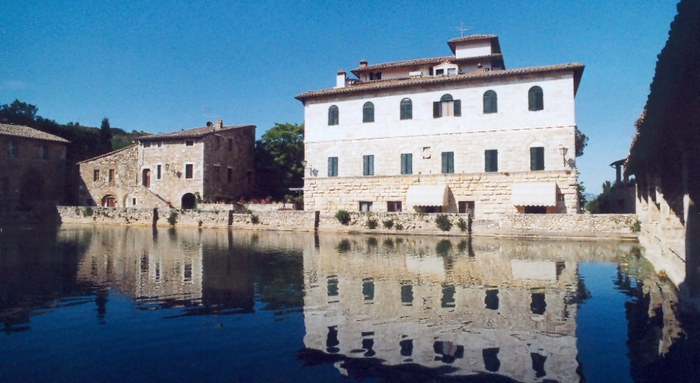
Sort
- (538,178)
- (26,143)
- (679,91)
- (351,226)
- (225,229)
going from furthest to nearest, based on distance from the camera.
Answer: (26,143), (225,229), (351,226), (538,178), (679,91)

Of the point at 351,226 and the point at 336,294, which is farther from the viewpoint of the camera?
the point at 351,226

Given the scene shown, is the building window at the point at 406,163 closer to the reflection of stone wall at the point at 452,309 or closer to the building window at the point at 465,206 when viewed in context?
the building window at the point at 465,206

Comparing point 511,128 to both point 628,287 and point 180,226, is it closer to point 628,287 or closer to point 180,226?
point 628,287

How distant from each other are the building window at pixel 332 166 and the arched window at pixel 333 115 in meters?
2.72

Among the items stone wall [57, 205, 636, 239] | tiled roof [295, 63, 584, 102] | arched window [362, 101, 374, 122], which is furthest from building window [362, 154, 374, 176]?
tiled roof [295, 63, 584, 102]

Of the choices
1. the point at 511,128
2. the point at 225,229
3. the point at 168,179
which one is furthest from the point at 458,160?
the point at 168,179

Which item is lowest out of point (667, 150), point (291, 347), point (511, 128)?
point (291, 347)

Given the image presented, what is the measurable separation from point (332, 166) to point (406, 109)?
6860 millimetres

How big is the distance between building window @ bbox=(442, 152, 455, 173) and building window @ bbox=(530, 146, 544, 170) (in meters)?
4.88

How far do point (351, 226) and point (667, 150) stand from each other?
19461 millimetres

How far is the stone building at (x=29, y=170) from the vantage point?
4012cm

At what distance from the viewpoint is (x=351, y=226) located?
92.6ft

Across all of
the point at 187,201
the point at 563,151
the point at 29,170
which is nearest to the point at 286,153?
the point at 187,201

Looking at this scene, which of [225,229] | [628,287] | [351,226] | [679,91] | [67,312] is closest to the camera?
[679,91]
